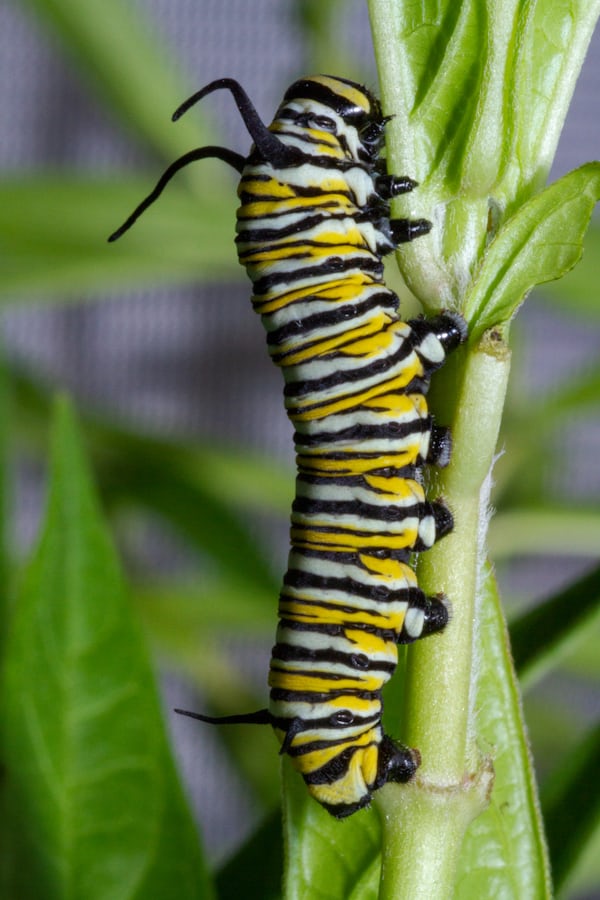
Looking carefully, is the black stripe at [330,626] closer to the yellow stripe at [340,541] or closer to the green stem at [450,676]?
the yellow stripe at [340,541]

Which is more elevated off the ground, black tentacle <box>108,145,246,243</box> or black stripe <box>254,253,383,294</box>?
black tentacle <box>108,145,246,243</box>

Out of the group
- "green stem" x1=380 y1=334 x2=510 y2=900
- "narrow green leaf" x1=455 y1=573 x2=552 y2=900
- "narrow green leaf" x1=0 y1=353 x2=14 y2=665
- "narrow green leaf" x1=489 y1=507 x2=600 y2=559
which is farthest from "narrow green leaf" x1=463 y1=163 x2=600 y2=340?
"narrow green leaf" x1=489 y1=507 x2=600 y2=559

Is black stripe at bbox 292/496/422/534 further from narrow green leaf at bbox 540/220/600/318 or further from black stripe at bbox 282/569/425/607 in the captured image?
narrow green leaf at bbox 540/220/600/318

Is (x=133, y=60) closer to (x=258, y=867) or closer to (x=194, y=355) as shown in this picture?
(x=194, y=355)

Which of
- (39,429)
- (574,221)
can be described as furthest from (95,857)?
(39,429)

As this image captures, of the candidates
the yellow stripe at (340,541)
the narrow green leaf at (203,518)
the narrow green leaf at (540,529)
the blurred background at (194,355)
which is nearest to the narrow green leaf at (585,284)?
the blurred background at (194,355)

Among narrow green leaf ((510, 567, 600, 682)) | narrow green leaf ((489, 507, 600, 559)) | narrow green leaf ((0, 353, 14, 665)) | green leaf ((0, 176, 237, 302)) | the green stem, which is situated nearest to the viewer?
the green stem

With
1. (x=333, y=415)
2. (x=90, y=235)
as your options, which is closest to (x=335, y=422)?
(x=333, y=415)
